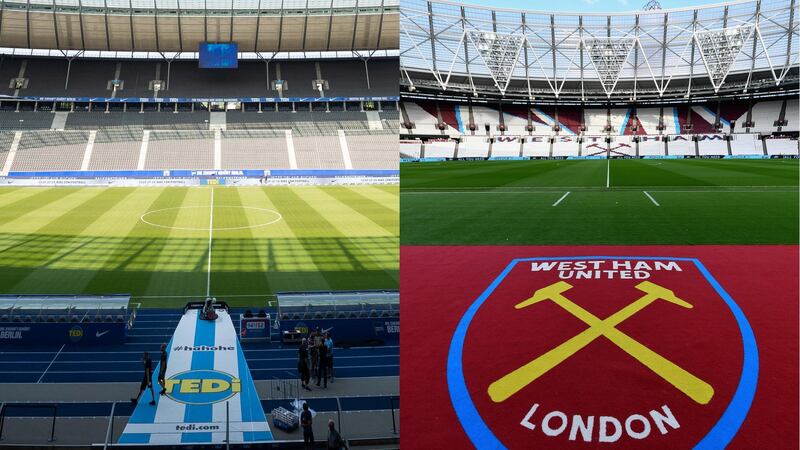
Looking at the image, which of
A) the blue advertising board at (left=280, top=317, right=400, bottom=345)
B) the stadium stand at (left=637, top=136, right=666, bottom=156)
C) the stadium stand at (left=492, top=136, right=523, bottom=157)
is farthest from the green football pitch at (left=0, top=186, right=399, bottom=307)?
the stadium stand at (left=637, top=136, right=666, bottom=156)

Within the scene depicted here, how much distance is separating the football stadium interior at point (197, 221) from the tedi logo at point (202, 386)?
47 mm

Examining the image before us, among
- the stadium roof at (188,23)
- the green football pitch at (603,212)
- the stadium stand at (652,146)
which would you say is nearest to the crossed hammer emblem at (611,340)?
the green football pitch at (603,212)

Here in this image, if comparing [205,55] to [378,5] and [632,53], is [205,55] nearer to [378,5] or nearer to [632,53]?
[378,5]

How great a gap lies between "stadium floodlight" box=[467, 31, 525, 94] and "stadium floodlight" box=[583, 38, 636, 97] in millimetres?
6854

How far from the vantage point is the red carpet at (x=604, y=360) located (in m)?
4.40

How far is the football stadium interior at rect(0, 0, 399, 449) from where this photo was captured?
32.8 ft

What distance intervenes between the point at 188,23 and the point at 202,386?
51441 mm

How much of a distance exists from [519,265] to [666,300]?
2111mm

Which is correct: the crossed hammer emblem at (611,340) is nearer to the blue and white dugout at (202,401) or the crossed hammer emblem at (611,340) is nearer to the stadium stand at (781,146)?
the blue and white dugout at (202,401)

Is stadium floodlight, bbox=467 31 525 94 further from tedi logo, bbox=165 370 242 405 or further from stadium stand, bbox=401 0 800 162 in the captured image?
tedi logo, bbox=165 370 242 405

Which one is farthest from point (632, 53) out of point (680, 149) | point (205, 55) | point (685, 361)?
point (685, 361)

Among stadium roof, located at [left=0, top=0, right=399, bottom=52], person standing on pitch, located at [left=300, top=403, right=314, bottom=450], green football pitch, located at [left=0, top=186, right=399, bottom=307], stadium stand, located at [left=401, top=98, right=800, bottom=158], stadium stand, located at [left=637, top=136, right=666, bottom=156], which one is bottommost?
person standing on pitch, located at [left=300, top=403, right=314, bottom=450]

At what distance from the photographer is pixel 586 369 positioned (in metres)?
5.13

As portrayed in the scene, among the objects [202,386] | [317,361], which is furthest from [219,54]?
[202,386]
